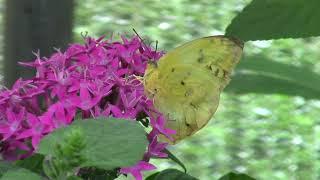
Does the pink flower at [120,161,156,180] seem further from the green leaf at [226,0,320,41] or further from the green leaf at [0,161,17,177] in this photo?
the green leaf at [226,0,320,41]

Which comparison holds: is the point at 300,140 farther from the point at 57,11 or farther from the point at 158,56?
the point at 158,56

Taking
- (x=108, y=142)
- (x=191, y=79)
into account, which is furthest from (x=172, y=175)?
(x=108, y=142)

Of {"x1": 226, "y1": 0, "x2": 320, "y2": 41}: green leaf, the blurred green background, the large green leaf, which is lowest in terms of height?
the blurred green background

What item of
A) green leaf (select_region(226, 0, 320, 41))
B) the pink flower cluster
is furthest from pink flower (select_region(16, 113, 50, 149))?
green leaf (select_region(226, 0, 320, 41))

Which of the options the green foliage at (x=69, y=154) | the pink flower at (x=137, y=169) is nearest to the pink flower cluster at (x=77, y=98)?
the pink flower at (x=137, y=169)

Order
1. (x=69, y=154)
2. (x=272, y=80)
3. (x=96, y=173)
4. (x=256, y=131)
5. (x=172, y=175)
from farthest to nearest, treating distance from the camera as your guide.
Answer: (x=256, y=131)
(x=272, y=80)
(x=172, y=175)
(x=96, y=173)
(x=69, y=154)

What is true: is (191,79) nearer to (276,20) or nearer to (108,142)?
(276,20)
